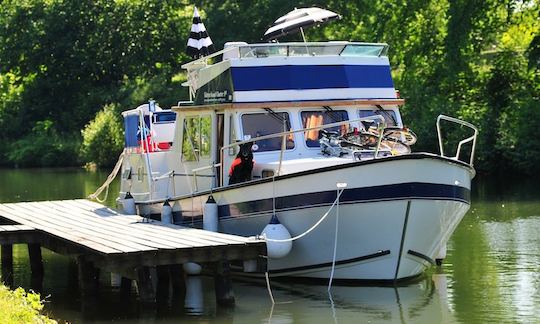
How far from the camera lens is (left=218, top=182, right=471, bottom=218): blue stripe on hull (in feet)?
49.6

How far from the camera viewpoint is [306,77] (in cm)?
1788

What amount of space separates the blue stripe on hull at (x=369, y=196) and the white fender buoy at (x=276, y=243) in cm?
38

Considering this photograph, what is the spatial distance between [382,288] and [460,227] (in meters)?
8.60

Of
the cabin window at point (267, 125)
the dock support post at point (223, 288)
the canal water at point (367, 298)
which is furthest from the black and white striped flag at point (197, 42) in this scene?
the dock support post at point (223, 288)

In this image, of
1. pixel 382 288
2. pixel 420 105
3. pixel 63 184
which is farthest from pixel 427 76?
pixel 382 288

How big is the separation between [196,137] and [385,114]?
3.31 meters

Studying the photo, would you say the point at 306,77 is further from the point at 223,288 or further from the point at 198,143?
the point at 223,288

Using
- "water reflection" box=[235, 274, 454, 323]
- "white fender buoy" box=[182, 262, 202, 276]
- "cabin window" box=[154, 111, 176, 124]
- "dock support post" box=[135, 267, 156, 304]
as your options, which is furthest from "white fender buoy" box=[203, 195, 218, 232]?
"cabin window" box=[154, 111, 176, 124]

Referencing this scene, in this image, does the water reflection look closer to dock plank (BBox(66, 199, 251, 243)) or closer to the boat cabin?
dock plank (BBox(66, 199, 251, 243))

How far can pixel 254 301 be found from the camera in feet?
51.1

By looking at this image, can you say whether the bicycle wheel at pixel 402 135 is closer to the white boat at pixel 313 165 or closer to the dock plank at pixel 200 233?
the white boat at pixel 313 165

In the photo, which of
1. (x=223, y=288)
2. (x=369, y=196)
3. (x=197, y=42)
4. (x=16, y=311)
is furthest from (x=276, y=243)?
(x=197, y=42)

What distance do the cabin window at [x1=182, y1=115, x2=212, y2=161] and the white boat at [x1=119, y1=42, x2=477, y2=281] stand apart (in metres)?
0.02

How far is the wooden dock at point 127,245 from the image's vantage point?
46.9 ft
